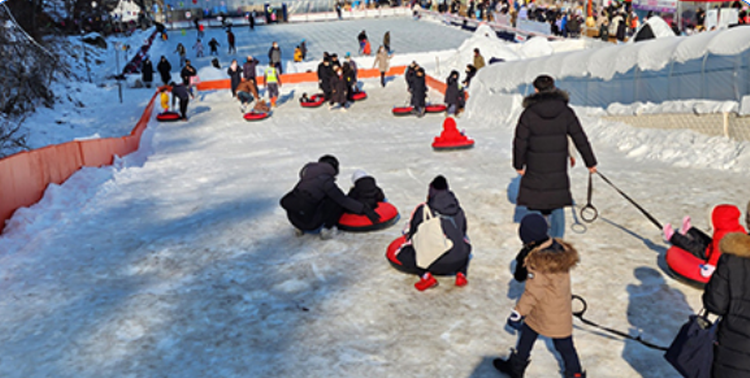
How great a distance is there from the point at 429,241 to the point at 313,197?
1.99 m

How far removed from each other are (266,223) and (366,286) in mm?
2684

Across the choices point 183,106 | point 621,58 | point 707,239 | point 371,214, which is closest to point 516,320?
point 707,239

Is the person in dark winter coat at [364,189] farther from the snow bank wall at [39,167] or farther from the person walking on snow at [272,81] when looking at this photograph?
the person walking on snow at [272,81]

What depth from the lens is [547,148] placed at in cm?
572

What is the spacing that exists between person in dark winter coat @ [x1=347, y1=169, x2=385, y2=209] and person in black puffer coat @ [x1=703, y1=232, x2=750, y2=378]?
4494mm

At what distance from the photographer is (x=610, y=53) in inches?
504

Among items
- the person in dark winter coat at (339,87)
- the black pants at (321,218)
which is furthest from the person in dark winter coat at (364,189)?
the person in dark winter coat at (339,87)

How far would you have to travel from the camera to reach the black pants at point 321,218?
7215 mm

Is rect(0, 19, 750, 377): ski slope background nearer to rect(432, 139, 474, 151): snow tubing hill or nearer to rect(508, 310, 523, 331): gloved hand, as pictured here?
rect(432, 139, 474, 151): snow tubing hill

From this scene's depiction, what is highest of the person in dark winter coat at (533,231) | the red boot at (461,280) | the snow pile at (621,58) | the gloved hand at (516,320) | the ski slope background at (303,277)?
the snow pile at (621,58)

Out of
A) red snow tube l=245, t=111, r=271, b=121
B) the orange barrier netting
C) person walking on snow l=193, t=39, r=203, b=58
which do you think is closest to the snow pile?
red snow tube l=245, t=111, r=271, b=121

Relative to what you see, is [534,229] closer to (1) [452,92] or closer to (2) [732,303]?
(2) [732,303]

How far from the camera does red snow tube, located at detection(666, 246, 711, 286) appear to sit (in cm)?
533

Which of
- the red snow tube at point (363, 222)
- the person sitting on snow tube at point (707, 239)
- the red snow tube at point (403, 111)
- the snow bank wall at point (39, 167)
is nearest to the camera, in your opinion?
the person sitting on snow tube at point (707, 239)
